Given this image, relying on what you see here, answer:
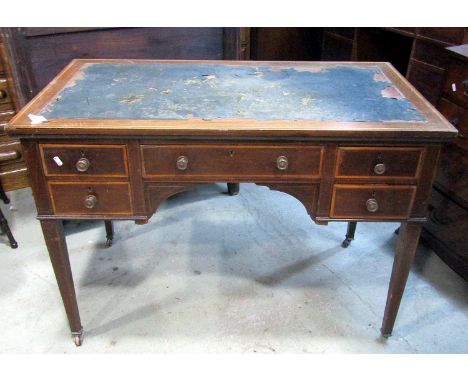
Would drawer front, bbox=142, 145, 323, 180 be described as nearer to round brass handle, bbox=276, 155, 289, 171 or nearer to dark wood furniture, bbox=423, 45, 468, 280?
round brass handle, bbox=276, 155, 289, 171

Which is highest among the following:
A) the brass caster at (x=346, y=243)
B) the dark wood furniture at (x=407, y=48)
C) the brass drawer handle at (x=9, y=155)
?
the dark wood furniture at (x=407, y=48)

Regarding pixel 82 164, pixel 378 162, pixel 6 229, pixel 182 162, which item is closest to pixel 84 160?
pixel 82 164

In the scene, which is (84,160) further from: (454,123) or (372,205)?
(454,123)

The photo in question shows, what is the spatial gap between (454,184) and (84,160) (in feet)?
5.12

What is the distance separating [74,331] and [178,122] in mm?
956

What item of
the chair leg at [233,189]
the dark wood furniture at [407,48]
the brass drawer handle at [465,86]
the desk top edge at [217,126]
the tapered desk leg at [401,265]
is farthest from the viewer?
the chair leg at [233,189]

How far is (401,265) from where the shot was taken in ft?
5.31

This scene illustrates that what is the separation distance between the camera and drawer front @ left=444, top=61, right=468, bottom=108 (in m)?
1.84

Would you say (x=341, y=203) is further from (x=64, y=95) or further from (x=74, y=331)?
(x=74, y=331)

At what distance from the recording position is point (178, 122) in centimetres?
Answer: 135

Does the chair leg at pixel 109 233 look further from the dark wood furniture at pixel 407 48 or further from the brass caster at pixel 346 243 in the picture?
the dark wood furniture at pixel 407 48

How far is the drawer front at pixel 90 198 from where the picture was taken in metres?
1.45

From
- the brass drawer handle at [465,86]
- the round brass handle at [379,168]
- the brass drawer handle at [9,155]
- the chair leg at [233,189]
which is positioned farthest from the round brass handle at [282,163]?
the brass drawer handle at [9,155]

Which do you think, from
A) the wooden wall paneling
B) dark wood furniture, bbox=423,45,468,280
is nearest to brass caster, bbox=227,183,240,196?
dark wood furniture, bbox=423,45,468,280
